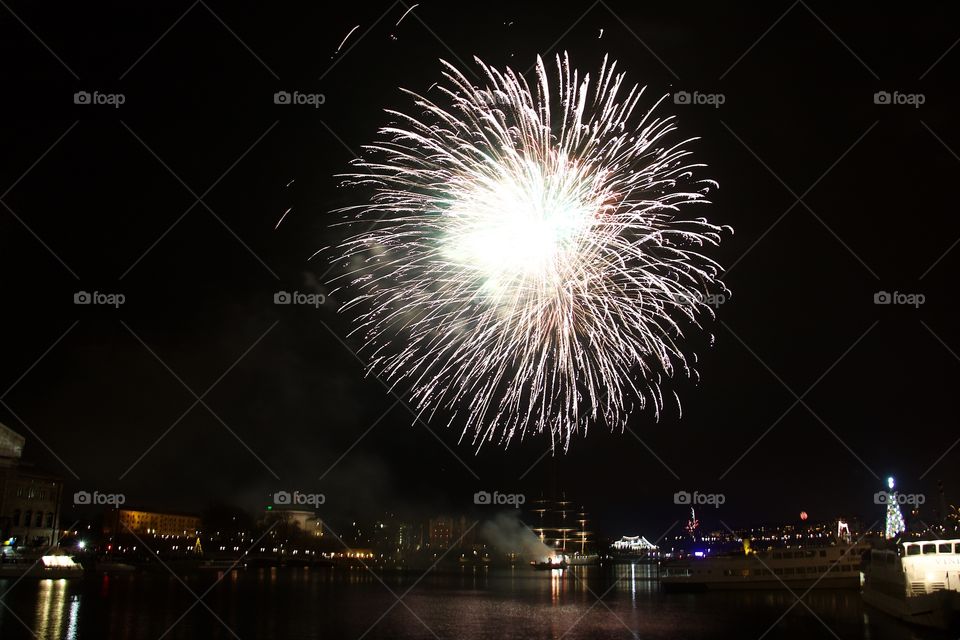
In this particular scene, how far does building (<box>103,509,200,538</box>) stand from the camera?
140625 mm

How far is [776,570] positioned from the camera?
70625 millimetres

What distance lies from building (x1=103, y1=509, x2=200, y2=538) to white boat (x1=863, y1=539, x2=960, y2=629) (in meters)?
134

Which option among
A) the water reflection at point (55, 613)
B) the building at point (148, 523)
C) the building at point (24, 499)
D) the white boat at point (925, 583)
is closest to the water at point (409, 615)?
the water reflection at point (55, 613)

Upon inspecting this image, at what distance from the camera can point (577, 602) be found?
5525cm

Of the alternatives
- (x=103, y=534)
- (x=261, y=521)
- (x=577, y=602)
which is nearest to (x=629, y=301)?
(x=577, y=602)

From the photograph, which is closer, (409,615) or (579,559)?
(409,615)

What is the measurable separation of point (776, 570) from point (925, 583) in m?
35.6

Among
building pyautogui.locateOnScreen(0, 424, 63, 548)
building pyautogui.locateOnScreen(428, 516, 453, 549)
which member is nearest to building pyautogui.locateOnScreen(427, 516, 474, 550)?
building pyautogui.locateOnScreen(428, 516, 453, 549)

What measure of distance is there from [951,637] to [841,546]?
1490 inches

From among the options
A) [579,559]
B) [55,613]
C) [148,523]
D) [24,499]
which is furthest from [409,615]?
[579,559]

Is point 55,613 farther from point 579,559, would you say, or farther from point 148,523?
point 579,559

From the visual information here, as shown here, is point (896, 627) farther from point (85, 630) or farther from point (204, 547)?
point (204, 547)

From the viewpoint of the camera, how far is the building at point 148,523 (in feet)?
461

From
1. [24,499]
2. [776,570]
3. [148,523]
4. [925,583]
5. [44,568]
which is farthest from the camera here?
[148,523]
